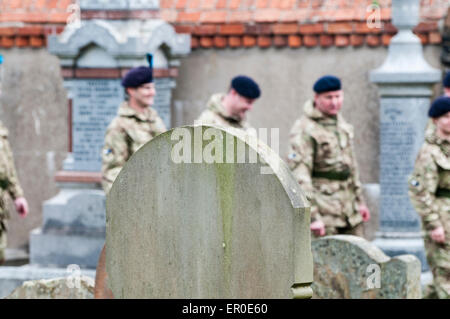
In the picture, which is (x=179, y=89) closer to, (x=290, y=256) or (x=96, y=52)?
A: (x=96, y=52)

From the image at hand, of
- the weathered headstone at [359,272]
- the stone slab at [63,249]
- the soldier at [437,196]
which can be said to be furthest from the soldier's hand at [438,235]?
the stone slab at [63,249]

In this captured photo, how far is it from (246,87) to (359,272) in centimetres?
231

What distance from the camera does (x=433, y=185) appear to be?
10203mm

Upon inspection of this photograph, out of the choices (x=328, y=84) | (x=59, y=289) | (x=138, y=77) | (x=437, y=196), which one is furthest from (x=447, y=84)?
(x=59, y=289)

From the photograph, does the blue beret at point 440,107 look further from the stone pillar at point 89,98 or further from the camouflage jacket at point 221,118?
the stone pillar at point 89,98

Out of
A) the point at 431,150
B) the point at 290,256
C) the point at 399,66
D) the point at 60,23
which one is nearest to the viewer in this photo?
the point at 290,256

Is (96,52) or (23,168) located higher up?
(96,52)

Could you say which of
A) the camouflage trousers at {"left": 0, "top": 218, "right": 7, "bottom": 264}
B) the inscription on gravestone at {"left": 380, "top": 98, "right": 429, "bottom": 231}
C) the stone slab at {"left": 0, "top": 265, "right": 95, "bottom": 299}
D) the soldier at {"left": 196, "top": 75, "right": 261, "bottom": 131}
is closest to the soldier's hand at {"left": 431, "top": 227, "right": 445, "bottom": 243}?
the soldier at {"left": 196, "top": 75, "right": 261, "bottom": 131}

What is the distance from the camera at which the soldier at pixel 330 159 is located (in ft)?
35.2

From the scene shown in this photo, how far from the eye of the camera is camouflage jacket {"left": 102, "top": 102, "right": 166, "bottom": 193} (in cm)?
1070

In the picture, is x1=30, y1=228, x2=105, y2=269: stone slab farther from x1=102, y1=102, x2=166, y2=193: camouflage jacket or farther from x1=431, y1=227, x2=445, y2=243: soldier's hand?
x1=431, y1=227, x2=445, y2=243: soldier's hand

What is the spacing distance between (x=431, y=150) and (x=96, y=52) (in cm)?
311

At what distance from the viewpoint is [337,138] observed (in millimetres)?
10758

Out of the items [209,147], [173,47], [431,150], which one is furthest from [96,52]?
[209,147]
